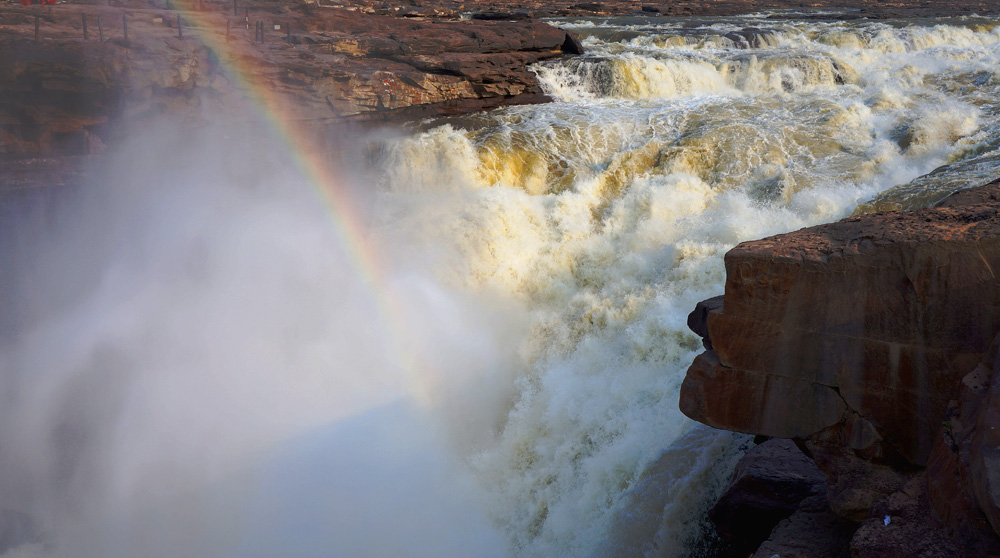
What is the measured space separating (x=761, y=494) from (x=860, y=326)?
1591 millimetres

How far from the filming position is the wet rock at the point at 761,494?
4.59 metres

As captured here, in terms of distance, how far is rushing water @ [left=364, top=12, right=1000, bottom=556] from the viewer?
623cm

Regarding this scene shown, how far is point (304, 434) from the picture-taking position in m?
7.73

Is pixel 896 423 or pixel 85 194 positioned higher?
pixel 896 423

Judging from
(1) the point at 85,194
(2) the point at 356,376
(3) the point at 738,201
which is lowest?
(2) the point at 356,376

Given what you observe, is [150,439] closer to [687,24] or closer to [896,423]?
[896,423]

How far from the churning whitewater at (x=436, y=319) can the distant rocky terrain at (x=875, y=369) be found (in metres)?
1.59

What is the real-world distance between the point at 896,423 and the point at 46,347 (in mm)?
10619

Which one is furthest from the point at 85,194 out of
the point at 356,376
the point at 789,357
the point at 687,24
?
the point at 687,24

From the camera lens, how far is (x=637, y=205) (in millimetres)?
10047

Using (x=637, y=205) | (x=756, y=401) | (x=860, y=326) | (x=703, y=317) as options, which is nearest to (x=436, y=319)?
(x=637, y=205)

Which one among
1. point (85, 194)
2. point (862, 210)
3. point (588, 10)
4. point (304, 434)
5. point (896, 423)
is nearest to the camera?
point (896, 423)

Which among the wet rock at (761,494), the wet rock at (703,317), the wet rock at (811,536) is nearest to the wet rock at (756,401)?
the wet rock at (703,317)

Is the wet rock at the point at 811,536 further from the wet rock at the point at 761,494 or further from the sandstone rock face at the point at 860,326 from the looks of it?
the sandstone rock face at the point at 860,326
